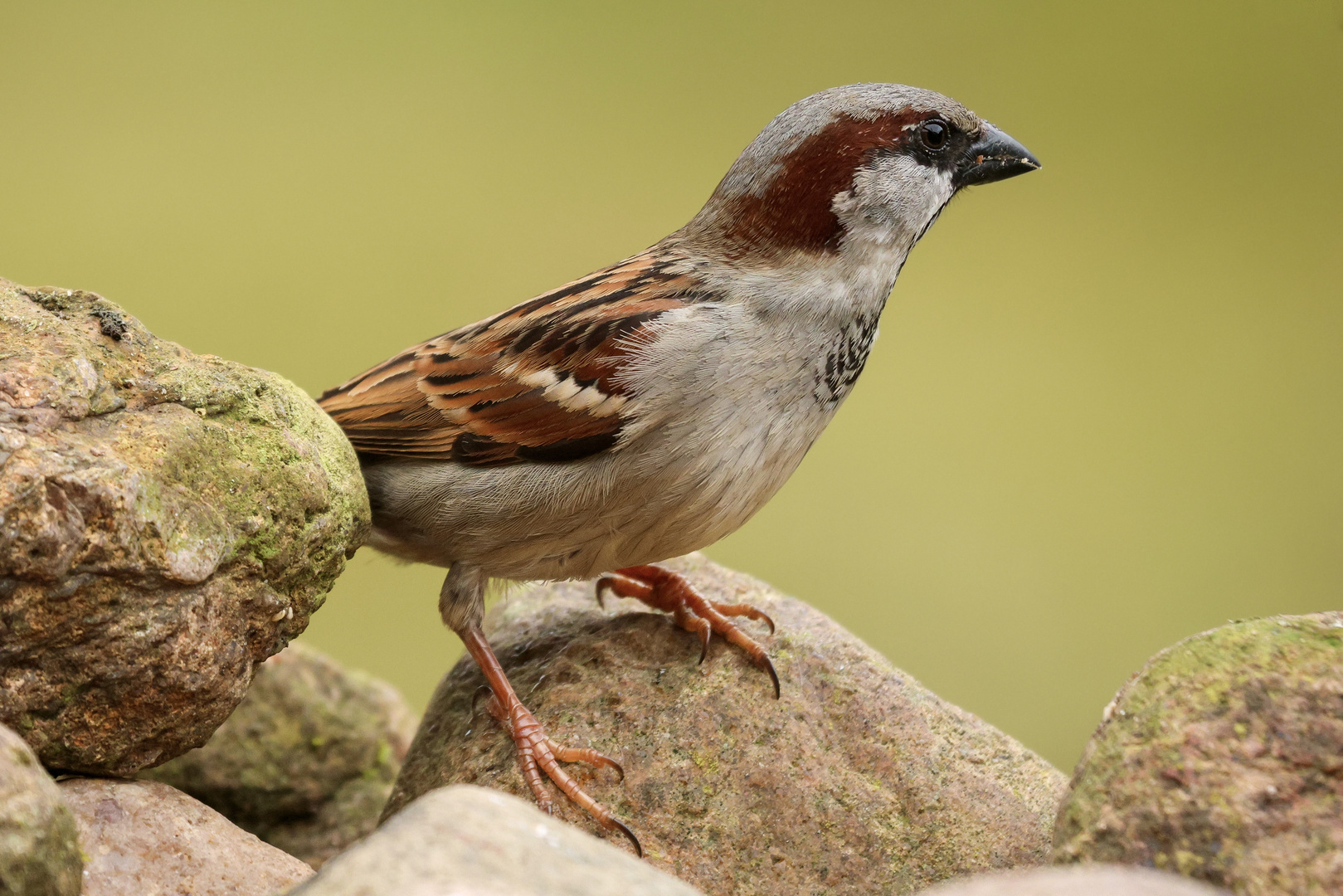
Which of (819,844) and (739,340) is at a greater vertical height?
(739,340)

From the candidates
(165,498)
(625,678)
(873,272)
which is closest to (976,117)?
(873,272)

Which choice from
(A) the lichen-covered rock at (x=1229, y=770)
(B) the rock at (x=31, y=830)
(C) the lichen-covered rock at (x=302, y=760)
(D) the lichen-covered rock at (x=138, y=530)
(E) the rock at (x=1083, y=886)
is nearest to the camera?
(E) the rock at (x=1083, y=886)

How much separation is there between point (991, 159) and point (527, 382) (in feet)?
4.01

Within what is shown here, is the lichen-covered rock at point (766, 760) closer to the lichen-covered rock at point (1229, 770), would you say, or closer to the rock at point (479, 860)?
the lichen-covered rock at point (1229, 770)

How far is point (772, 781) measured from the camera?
2.46 meters

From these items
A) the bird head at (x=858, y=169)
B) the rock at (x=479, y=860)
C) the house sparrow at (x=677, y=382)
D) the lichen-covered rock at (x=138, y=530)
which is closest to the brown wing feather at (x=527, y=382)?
the house sparrow at (x=677, y=382)

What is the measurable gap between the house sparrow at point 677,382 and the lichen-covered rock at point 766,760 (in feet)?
0.30

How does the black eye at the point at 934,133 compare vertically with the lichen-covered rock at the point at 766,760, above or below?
above

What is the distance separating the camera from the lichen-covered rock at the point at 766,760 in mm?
2352

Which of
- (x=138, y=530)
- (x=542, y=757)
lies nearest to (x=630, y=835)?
(x=542, y=757)

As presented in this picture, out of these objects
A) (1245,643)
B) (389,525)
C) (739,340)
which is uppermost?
(739,340)

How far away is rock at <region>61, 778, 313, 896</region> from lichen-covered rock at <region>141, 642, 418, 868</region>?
3.80 feet

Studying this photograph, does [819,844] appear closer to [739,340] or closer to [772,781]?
[772,781]

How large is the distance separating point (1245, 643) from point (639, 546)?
1273 millimetres
